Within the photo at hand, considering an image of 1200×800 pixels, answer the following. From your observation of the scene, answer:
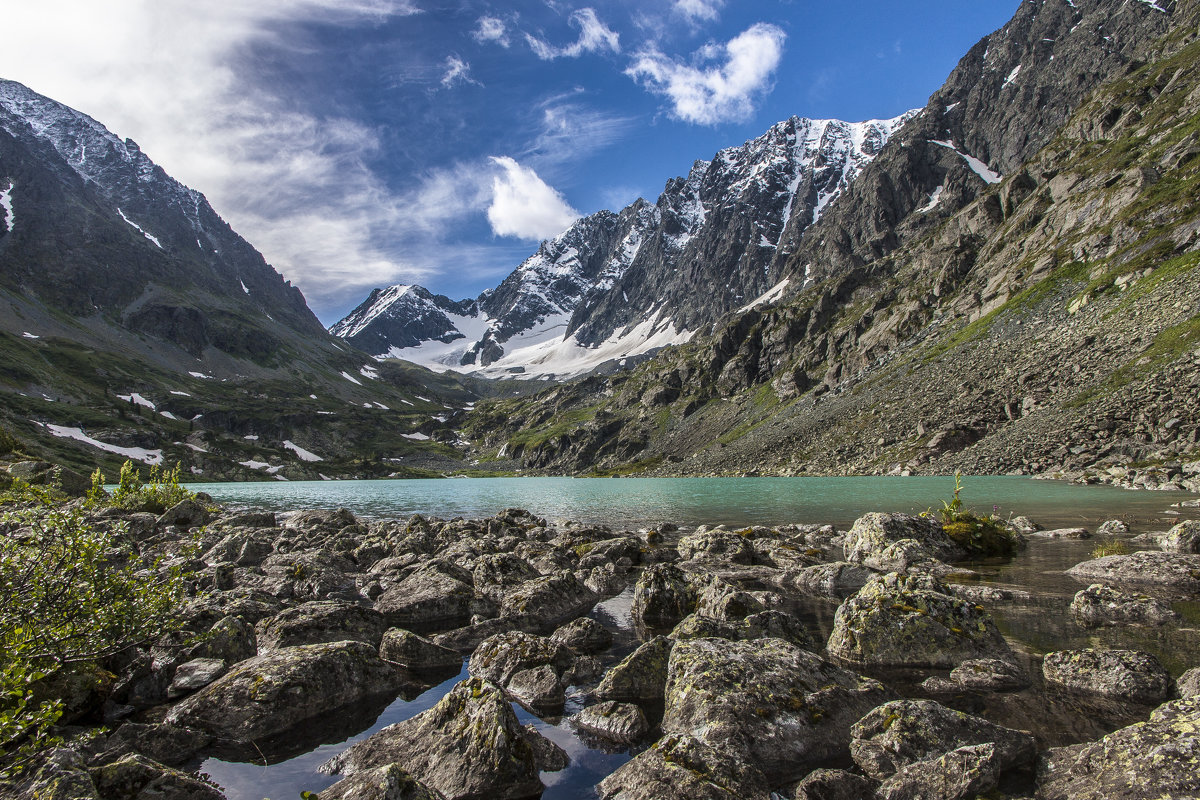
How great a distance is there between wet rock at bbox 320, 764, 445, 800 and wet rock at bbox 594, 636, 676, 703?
4.93 m

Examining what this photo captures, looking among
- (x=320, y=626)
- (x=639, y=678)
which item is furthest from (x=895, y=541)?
(x=320, y=626)

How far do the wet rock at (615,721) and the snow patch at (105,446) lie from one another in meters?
207

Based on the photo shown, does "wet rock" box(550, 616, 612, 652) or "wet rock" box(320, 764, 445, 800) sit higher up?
"wet rock" box(320, 764, 445, 800)

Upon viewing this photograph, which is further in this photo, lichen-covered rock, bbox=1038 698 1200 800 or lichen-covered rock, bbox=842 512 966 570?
lichen-covered rock, bbox=842 512 966 570

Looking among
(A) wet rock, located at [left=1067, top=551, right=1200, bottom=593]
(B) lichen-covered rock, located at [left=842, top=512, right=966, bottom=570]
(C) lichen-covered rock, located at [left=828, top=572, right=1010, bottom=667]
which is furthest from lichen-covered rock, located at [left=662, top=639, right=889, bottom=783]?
(A) wet rock, located at [left=1067, top=551, right=1200, bottom=593]

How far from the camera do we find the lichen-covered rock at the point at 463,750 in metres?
7.91

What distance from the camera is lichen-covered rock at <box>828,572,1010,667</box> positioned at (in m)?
11.8

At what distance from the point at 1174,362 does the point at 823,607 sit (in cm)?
7118

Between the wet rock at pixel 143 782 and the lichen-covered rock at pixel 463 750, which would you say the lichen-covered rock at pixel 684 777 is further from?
the wet rock at pixel 143 782

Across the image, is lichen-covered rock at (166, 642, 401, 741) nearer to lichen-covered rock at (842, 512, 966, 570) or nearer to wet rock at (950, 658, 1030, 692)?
wet rock at (950, 658, 1030, 692)

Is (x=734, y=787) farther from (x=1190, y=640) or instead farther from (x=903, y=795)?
(x=1190, y=640)

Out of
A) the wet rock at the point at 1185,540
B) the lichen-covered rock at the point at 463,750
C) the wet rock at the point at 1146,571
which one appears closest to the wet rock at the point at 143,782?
the lichen-covered rock at the point at 463,750

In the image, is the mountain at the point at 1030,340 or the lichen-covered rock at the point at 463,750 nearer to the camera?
the lichen-covered rock at the point at 463,750

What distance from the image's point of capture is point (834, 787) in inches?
287
